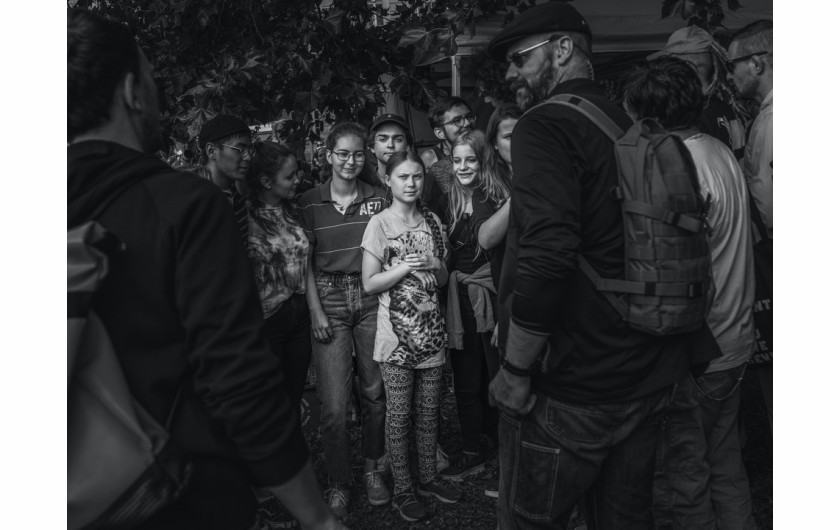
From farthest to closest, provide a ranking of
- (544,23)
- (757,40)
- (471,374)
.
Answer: (471,374)
(757,40)
(544,23)

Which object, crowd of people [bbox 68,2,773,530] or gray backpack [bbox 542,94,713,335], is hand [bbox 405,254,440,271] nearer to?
crowd of people [bbox 68,2,773,530]

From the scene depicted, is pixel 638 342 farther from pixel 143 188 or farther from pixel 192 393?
pixel 143 188

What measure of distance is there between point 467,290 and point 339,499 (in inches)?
46.9

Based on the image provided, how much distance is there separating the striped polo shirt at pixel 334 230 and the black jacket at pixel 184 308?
2.20 m

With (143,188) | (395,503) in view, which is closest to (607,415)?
(143,188)

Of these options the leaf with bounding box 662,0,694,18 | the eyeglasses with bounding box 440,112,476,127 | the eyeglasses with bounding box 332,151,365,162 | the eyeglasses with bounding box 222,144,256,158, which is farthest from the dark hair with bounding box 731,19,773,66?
the eyeglasses with bounding box 222,144,256,158

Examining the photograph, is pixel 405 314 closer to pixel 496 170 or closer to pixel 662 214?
pixel 496 170

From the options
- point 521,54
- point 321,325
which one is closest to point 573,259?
point 521,54

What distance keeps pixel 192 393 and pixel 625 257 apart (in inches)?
44.8

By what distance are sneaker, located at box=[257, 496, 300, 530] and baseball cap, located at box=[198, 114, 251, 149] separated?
5.68ft

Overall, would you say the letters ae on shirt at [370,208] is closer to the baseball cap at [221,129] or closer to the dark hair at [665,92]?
the baseball cap at [221,129]

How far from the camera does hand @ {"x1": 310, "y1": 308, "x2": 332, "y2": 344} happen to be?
136 inches

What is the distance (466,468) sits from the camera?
3.84 m

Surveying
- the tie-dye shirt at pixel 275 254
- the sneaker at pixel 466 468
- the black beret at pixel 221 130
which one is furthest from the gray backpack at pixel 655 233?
the sneaker at pixel 466 468
